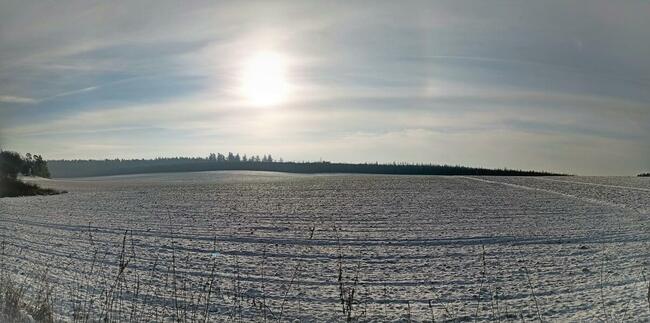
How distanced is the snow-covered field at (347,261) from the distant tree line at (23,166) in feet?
71.9

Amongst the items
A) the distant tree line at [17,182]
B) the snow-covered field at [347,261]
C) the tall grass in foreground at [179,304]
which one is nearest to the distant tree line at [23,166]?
the distant tree line at [17,182]

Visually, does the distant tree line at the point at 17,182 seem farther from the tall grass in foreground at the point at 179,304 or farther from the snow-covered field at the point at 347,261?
the tall grass in foreground at the point at 179,304

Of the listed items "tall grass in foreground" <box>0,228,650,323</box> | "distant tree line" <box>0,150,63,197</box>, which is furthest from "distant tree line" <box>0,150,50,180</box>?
"tall grass in foreground" <box>0,228,650,323</box>

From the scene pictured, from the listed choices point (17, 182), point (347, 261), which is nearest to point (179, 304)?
point (347, 261)

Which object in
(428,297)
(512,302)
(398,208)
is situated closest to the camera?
(512,302)

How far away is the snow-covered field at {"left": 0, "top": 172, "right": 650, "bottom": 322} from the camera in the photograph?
25.5 feet

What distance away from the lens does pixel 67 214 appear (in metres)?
25.0

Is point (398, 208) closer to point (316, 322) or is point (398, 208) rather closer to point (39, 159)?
point (316, 322)

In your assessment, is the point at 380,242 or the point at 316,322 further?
the point at 380,242

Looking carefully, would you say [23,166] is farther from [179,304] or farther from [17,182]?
[179,304]

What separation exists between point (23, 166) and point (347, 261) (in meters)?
56.6

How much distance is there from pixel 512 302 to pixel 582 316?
1.06 meters

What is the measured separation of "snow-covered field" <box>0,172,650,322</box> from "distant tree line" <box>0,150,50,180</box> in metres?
21.9

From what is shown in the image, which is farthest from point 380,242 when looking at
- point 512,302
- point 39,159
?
point 39,159
